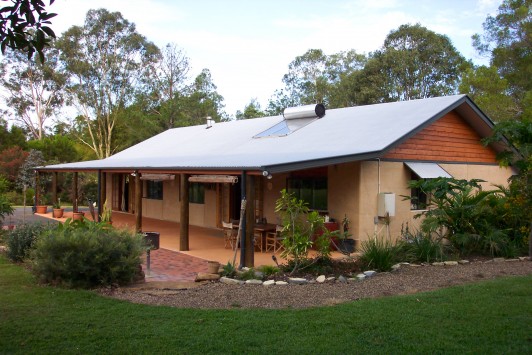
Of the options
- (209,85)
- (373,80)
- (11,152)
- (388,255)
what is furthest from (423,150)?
(209,85)

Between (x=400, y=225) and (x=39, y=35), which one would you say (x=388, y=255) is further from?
(x=39, y=35)

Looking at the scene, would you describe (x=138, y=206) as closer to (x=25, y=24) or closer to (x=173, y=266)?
(x=173, y=266)

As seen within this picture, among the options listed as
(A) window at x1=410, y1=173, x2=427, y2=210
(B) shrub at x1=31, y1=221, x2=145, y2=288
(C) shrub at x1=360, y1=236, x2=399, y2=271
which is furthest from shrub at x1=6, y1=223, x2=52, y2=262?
(A) window at x1=410, y1=173, x2=427, y2=210

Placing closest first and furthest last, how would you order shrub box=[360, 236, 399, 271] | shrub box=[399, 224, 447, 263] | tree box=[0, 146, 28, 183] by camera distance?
shrub box=[360, 236, 399, 271]
shrub box=[399, 224, 447, 263]
tree box=[0, 146, 28, 183]

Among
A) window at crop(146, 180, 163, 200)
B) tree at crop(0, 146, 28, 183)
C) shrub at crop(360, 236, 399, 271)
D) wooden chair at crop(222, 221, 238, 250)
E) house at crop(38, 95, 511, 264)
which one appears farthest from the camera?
tree at crop(0, 146, 28, 183)

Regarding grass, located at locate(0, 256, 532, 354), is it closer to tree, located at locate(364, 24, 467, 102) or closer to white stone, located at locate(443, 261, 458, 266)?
white stone, located at locate(443, 261, 458, 266)

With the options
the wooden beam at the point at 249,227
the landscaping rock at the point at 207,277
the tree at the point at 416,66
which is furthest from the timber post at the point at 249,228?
the tree at the point at 416,66

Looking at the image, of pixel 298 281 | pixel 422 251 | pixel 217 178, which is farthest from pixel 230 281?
pixel 422 251

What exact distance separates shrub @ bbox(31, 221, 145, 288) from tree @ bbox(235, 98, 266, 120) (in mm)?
32061

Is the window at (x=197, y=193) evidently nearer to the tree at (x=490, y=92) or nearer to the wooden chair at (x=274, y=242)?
the wooden chair at (x=274, y=242)

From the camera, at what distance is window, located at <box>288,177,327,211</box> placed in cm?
1359

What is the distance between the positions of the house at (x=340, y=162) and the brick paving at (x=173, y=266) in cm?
76

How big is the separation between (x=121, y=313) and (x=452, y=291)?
474 centimetres

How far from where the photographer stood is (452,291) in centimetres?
757
